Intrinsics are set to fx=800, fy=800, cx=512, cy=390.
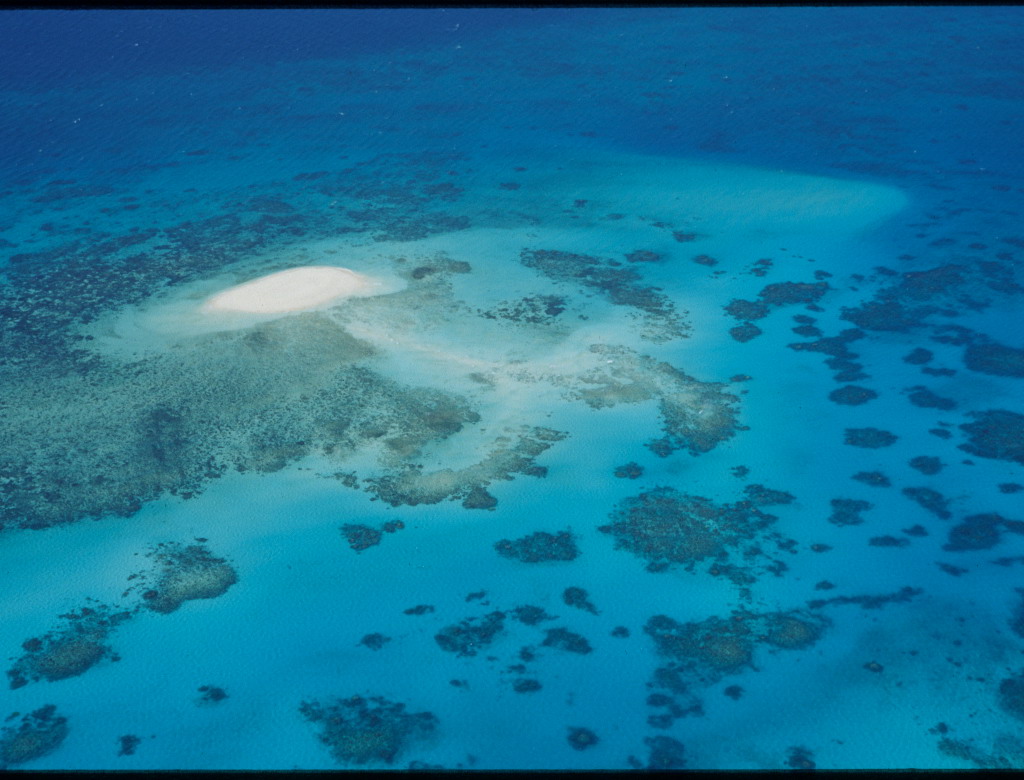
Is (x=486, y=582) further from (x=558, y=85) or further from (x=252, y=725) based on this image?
(x=558, y=85)

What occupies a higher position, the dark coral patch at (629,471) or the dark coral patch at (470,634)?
the dark coral patch at (629,471)

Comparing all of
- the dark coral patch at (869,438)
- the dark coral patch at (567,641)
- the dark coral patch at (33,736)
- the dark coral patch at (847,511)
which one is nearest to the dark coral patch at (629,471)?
the dark coral patch at (847,511)

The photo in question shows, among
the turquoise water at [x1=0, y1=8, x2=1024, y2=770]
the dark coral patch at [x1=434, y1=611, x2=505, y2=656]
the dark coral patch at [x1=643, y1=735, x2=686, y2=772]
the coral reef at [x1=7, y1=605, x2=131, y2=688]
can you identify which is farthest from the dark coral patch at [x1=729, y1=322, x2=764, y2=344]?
the coral reef at [x1=7, y1=605, x2=131, y2=688]

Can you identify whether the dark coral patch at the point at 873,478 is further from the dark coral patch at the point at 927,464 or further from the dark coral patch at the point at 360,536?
the dark coral patch at the point at 360,536

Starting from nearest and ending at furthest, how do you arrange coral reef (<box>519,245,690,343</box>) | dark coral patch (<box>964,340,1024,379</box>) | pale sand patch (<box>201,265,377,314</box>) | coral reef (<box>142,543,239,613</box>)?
1. coral reef (<box>142,543,239,613</box>)
2. dark coral patch (<box>964,340,1024,379</box>)
3. coral reef (<box>519,245,690,343</box>)
4. pale sand patch (<box>201,265,377,314</box>)

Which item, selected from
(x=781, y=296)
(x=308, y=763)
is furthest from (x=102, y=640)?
(x=781, y=296)

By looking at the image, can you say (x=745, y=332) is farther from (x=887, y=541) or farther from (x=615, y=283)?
(x=887, y=541)

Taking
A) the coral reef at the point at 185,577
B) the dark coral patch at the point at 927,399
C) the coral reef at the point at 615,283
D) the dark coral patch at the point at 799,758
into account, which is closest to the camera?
the dark coral patch at the point at 799,758

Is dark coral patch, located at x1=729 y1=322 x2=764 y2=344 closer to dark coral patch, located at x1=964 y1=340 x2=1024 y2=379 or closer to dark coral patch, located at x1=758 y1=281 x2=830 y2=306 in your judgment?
dark coral patch, located at x1=758 y1=281 x2=830 y2=306
